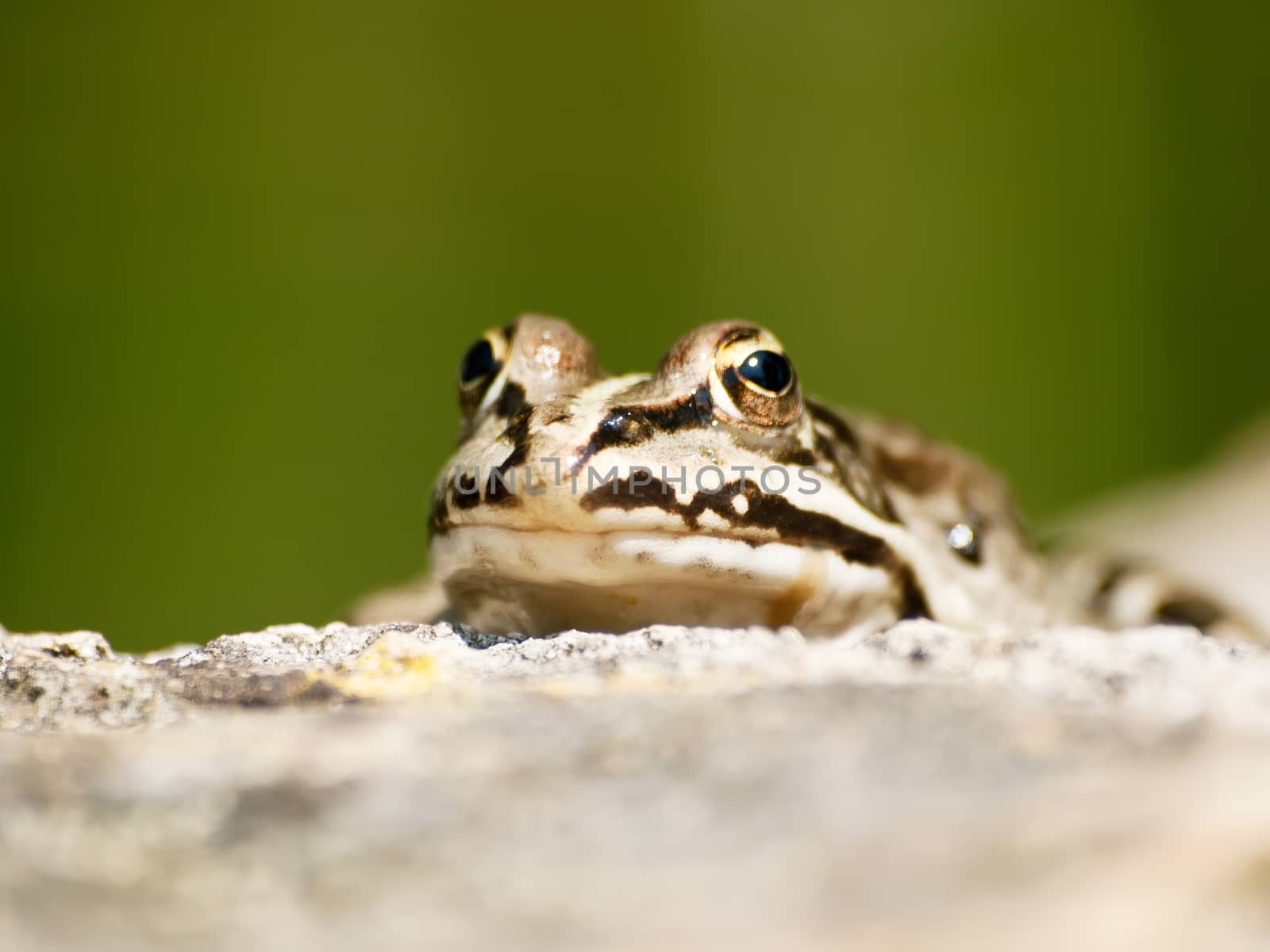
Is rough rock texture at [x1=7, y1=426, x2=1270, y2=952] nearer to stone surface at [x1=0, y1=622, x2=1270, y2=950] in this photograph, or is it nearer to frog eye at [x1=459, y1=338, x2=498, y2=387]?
stone surface at [x1=0, y1=622, x2=1270, y2=950]

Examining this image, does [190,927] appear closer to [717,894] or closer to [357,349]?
[717,894]

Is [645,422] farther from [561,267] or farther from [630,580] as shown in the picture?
[561,267]

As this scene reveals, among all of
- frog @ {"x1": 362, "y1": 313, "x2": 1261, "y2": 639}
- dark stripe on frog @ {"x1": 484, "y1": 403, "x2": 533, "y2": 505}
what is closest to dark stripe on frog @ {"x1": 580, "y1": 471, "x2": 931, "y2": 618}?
frog @ {"x1": 362, "y1": 313, "x2": 1261, "y2": 639}

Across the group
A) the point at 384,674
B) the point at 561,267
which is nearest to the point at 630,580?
the point at 384,674

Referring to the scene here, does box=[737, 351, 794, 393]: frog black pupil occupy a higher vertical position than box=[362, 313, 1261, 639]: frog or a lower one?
higher

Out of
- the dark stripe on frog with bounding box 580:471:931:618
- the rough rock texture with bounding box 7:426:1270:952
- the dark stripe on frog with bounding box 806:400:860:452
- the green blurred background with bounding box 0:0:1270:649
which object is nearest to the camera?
the rough rock texture with bounding box 7:426:1270:952

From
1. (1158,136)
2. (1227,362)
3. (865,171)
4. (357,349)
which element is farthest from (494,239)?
(1227,362)

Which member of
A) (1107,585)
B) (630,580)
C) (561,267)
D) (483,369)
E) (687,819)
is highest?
(561,267)

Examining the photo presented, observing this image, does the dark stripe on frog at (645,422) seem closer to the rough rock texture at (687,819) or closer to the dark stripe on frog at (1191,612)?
the rough rock texture at (687,819)

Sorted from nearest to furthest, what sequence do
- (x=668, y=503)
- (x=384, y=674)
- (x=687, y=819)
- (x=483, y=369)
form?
(x=687, y=819) < (x=384, y=674) < (x=668, y=503) < (x=483, y=369)
